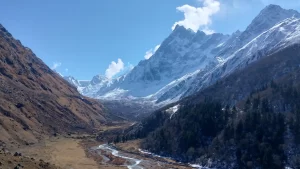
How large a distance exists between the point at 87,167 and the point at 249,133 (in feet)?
214

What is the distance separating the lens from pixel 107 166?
128 metres

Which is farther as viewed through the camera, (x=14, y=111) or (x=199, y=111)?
(x=14, y=111)

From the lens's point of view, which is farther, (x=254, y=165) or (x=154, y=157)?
(x=154, y=157)

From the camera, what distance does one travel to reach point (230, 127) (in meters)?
147

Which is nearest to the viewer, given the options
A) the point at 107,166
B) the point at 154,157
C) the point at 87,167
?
the point at 87,167

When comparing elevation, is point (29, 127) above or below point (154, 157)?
above

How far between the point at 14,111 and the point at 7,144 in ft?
156

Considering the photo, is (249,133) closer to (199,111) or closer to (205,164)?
(205,164)

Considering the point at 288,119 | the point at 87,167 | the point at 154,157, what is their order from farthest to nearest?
1. the point at 154,157
2. the point at 288,119
3. the point at 87,167

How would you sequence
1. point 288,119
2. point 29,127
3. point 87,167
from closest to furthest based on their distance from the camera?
point 87,167 < point 288,119 < point 29,127

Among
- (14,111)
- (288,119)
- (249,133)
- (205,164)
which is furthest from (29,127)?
(288,119)

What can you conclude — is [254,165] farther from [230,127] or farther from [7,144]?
[7,144]

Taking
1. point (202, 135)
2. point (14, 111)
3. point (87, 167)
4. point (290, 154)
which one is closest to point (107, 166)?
point (87, 167)

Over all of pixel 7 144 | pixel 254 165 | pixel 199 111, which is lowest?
pixel 254 165
